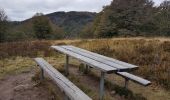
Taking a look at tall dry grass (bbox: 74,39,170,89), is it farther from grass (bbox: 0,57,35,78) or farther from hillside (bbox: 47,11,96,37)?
hillside (bbox: 47,11,96,37)

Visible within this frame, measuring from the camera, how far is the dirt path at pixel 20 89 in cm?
672

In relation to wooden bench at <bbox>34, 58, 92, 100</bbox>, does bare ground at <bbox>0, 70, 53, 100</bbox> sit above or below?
below

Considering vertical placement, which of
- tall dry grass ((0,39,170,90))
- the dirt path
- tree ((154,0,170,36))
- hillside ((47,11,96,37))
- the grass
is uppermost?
hillside ((47,11,96,37))

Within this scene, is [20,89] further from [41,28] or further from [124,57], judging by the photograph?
[41,28]

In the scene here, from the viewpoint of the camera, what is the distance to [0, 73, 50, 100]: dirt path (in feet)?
22.1

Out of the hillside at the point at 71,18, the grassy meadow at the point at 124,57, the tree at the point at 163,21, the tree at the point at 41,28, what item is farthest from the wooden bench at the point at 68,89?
the hillside at the point at 71,18

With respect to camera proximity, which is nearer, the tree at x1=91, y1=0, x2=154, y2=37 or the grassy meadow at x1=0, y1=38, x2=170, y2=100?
the grassy meadow at x1=0, y1=38, x2=170, y2=100

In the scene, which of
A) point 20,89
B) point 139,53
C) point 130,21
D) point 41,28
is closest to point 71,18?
point 41,28

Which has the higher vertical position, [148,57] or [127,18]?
[127,18]

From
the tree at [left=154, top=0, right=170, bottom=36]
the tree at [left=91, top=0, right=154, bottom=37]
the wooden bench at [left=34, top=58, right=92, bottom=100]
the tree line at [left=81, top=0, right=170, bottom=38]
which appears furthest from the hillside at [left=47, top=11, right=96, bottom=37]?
the wooden bench at [left=34, top=58, right=92, bottom=100]

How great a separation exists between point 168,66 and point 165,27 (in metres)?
29.1

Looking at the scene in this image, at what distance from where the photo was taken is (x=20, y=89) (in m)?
7.36

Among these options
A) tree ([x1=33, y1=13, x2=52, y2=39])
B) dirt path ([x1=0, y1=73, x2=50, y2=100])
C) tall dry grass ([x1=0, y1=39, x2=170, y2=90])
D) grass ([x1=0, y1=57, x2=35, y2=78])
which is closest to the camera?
dirt path ([x1=0, y1=73, x2=50, y2=100])

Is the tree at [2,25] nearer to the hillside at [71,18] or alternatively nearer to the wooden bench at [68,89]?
the wooden bench at [68,89]
